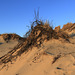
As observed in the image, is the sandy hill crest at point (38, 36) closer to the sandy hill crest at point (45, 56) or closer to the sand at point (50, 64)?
the sandy hill crest at point (45, 56)

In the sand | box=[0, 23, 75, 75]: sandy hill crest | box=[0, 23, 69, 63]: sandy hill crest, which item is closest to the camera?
the sand

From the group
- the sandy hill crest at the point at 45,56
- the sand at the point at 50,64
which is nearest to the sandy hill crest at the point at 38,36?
the sandy hill crest at the point at 45,56

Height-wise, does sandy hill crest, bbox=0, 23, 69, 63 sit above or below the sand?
above

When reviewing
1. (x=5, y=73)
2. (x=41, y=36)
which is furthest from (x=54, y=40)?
(x=5, y=73)

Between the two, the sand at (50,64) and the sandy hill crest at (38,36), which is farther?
the sandy hill crest at (38,36)

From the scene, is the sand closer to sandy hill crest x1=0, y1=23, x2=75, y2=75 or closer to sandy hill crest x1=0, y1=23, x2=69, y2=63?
sandy hill crest x1=0, y1=23, x2=75, y2=75

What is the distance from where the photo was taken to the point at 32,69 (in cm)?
270

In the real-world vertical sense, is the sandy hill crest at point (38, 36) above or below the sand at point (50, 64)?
above

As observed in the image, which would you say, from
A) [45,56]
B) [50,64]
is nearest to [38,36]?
[45,56]

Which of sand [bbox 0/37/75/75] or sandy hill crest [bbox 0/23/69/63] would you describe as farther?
sandy hill crest [bbox 0/23/69/63]

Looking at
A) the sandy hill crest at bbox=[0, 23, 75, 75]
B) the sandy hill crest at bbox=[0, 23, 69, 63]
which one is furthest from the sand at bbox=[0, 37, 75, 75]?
the sandy hill crest at bbox=[0, 23, 69, 63]

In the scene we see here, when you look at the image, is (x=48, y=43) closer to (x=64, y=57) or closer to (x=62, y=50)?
(x=62, y=50)

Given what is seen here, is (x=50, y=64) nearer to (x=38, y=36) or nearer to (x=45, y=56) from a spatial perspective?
(x=45, y=56)

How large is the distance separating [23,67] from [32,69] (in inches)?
12.3
